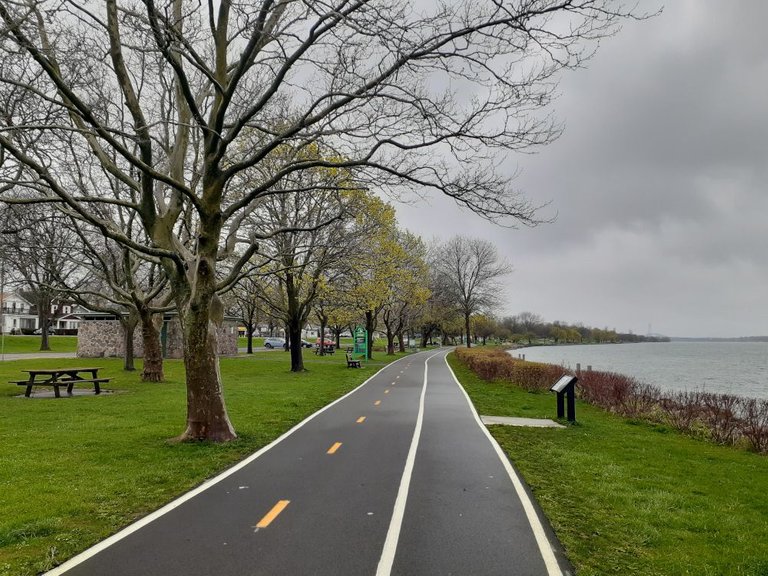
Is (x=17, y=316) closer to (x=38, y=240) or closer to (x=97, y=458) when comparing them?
(x=38, y=240)

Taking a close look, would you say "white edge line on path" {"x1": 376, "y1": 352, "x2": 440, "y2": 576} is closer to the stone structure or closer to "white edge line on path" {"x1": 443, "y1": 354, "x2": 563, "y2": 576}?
"white edge line on path" {"x1": 443, "y1": 354, "x2": 563, "y2": 576}

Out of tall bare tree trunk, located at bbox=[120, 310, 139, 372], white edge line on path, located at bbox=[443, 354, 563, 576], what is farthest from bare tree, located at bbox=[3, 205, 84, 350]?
white edge line on path, located at bbox=[443, 354, 563, 576]

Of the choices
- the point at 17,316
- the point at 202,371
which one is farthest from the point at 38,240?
the point at 17,316

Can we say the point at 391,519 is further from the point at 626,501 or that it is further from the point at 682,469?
the point at 682,469

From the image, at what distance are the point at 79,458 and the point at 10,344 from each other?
58.5 metres

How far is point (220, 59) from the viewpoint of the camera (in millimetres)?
10570

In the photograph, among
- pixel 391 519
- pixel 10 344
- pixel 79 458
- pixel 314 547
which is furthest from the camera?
pixel 10 344

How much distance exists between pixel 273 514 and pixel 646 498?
4644 mm

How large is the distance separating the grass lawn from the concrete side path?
43 centimetres

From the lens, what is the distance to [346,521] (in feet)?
19.1

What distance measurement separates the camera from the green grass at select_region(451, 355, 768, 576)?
200 inches

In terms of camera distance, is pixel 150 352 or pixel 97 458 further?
pixel 150 352

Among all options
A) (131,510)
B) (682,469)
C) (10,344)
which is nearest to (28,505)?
(131,510)

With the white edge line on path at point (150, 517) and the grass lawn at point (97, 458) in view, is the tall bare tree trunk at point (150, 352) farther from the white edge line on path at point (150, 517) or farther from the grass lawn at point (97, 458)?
the white edge line on path at point (150, 517)
